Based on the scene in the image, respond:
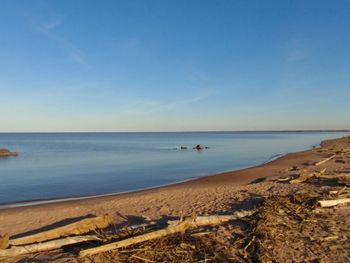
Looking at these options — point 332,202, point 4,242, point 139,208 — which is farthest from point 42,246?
point 332,202

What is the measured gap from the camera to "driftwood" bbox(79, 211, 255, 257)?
6.69 meters

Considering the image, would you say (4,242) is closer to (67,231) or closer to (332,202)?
(67,231)

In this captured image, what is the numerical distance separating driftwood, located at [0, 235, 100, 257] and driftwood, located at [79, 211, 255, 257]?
0.58 meters

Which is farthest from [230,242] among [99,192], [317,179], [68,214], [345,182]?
[99,192]

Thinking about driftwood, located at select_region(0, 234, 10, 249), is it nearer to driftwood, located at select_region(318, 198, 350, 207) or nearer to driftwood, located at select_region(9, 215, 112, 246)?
driftwood, located at select_region(9, 215, 112, 246)

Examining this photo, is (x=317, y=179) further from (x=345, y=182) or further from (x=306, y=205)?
(x=306, y=205)

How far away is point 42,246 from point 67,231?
1002 millimetres

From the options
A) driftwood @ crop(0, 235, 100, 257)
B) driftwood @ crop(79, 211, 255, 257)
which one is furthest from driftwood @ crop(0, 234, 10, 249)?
driftwood @ crop(79, 211, 255, 257)

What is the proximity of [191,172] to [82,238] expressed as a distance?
1965 centimetres

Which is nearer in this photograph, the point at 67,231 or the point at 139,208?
the point at 67,231

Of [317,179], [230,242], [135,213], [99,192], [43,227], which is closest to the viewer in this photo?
[230,242]

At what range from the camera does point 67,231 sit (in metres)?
8.22

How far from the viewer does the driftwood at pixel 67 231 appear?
7.62 m

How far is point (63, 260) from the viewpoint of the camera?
6.51m
